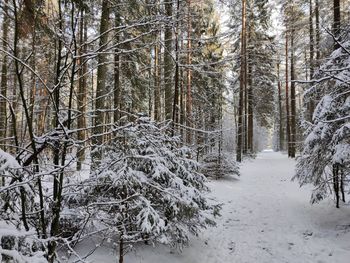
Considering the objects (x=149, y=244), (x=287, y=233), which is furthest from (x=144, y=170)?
(x=287, y=233)

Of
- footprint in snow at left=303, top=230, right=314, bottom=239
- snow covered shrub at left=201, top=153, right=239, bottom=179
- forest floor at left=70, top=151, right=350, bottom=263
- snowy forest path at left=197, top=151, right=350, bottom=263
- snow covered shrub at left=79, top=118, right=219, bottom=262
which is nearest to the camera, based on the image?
snow covered shrub at left=79, top=118, right=219, bottom=262

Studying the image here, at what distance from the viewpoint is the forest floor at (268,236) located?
5.55m

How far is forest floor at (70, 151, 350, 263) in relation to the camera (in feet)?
18.2

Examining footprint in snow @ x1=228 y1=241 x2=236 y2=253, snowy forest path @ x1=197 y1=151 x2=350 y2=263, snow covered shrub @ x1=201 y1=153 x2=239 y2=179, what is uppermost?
snow covered shrub @ x1=201 y1=153 x2=239 y2=179

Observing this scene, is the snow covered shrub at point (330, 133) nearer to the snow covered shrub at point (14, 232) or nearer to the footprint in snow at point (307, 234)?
the footprint in snow at point (307, 234)

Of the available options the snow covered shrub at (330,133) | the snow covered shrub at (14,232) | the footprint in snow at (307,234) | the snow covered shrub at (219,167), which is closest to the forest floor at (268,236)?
the footprint in snow at (307,234)

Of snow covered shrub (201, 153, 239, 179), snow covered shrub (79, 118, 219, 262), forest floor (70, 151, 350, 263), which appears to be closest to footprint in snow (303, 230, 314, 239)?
forest floor (70, 151, 350, 263)

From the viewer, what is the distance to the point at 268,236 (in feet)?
22.5

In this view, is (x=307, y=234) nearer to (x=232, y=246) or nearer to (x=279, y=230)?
(x=279, y=230)

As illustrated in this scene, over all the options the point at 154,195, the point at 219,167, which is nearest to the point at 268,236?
the point at 154,195

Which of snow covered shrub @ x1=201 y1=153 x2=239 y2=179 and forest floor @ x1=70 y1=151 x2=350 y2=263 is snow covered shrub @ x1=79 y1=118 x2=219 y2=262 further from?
snow covered shrub @ x1=201 y1=153 x2=239 y2=179

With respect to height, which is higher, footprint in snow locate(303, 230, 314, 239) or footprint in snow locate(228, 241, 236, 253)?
footprint in snow locate(303, 230, 314, 239)

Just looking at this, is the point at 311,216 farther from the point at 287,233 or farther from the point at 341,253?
the point at 341,253

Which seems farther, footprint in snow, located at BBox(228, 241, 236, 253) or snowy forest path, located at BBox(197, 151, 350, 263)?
footprint in snow, located at BBox(228, 241, 236, 253)
